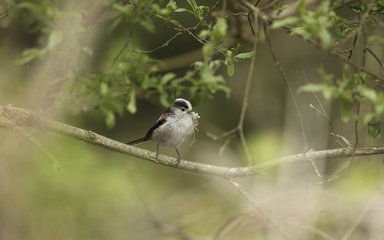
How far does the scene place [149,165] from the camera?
11.0m

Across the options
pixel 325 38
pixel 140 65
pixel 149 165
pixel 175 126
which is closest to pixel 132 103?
pixel 140 65

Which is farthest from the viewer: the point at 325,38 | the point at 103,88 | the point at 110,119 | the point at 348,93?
the point at 110,119

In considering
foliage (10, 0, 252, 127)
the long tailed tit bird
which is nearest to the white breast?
the long tailed tit bird

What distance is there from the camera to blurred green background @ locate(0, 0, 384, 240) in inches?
169

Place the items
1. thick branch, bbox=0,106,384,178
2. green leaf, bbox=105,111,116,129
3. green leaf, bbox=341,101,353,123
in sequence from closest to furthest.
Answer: green leaf, bbox=341,101,353,123
green leaf, bbox=105,111,116,129
thick branch, bbox=0,106,384,178

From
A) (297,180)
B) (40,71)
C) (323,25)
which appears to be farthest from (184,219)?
(323,25)

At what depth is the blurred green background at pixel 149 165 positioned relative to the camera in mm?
4281

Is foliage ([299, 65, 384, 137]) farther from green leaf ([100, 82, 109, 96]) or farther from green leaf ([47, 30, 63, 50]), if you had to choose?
green leaf ([47, 30, 63, 50])

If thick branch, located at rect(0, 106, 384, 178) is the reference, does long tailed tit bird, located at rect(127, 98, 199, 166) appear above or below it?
below

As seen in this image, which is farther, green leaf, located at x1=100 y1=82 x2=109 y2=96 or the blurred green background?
the blurred green background

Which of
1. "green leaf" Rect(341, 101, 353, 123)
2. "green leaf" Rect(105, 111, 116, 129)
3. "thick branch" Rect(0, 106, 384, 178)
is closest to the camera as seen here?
"green leaf" Rect(341, 101, 353, 123)

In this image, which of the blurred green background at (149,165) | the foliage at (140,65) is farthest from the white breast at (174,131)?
the foliage at (140,65)

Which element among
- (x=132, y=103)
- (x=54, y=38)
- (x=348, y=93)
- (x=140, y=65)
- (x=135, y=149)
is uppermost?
(x=348, y=93)

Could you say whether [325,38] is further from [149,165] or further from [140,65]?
[149,165]
